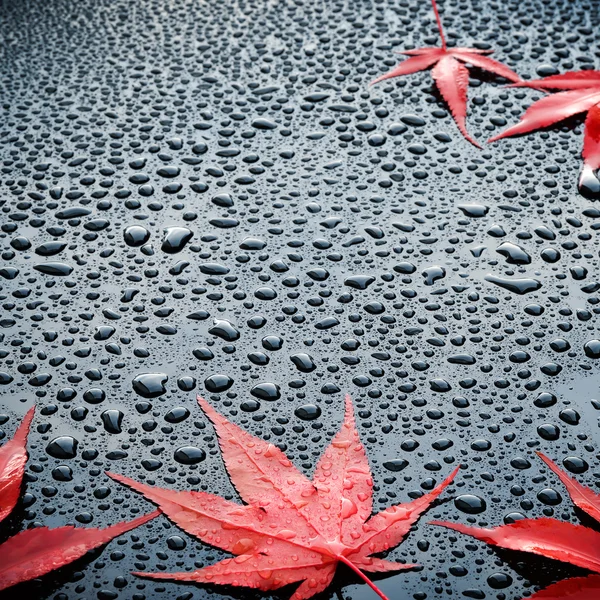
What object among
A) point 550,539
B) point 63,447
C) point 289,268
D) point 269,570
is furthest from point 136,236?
point 550,539

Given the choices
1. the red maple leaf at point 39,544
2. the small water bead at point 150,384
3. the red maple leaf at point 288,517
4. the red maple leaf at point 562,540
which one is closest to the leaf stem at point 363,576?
the red maple leaf at point 288,517

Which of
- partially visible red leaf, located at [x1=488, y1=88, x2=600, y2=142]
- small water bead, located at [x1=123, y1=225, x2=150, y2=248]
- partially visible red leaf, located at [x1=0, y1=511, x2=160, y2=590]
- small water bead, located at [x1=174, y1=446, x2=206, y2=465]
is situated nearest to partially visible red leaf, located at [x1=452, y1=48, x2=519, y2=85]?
partially visible red leaf, located at [x1=488, y1=88, x2=600, y2=142]

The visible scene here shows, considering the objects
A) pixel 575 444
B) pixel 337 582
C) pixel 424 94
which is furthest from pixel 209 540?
pixel 424 94

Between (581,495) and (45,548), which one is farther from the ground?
(581,495)

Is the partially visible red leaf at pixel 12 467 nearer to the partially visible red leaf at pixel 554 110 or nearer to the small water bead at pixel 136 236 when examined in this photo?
the small water bead at pixel 136 236

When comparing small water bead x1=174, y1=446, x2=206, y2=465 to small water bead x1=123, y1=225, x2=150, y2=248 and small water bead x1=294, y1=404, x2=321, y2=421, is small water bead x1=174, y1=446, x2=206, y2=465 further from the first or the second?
small water bead x1=123, y1=225, x2=150, y2=248

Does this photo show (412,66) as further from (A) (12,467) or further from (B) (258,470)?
(A) (12,467)
